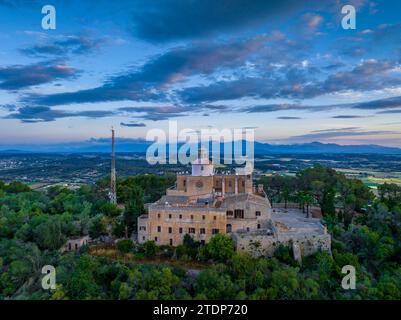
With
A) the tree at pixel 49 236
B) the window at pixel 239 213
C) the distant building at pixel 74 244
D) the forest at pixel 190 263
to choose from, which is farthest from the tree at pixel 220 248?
the tree at pixel 49 236

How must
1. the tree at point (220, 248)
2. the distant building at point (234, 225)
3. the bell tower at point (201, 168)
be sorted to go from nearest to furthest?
the tree at point (220, 248), the distant building at point (234, 225), the bell tower at point (201, 168)

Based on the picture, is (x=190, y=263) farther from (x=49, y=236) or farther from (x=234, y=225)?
(x=49, y=236)

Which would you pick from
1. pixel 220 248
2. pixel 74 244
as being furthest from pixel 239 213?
pixel 74 244

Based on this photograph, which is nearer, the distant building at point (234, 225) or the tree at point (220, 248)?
the tree at point (220, 248)

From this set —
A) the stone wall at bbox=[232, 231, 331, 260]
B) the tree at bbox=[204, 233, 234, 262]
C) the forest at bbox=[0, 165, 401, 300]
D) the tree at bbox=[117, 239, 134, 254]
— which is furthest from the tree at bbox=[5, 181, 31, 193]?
the stone wall at bbox=[232, 231, 331, 260]

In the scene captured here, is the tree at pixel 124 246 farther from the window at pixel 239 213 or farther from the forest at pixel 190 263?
the window at pixel 239 213

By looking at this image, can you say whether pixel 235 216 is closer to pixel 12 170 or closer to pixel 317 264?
pixel 317 264
